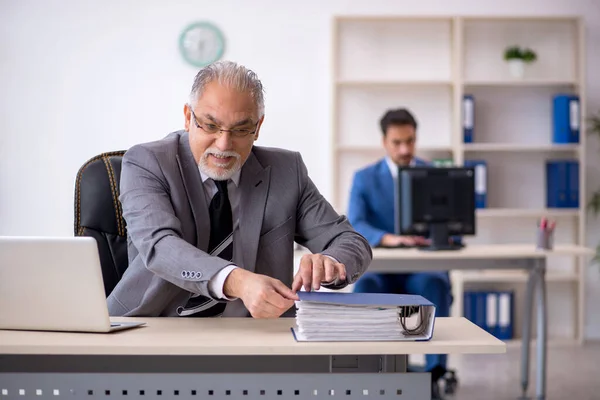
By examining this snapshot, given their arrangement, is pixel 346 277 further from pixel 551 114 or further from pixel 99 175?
pixel 551 114

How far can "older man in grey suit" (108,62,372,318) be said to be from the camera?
1.96 meters

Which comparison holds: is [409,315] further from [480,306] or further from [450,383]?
Result: [480,306]

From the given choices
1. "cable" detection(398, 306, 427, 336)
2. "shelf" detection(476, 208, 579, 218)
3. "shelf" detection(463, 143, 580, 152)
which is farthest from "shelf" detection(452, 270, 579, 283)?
"cable" detection(398, 306, 427, 336)

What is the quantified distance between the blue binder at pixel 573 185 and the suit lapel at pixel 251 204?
384 centimetres

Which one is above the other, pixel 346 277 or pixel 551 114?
pixel 551 114

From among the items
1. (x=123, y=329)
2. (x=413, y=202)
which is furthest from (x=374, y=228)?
(x=123, y=329)

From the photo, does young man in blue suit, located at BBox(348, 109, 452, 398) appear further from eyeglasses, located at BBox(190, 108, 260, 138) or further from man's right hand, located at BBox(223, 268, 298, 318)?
man's right hand, located at BBox(223, 268, 298, 318)

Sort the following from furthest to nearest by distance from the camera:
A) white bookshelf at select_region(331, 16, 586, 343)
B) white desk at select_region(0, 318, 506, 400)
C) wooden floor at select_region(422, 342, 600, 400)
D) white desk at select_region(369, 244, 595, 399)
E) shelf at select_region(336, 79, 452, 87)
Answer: white bookshelf at select_region(331, 16, 586, 343) → shelf at select_region(336, 79, 452, 87) → wooden floor at select_region(422, 342, 600, 400) → white desk at select_region(369, 244, 595, 399) → white desk at select_region(0, 318, 506, 400)

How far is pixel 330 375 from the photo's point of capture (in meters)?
1.56

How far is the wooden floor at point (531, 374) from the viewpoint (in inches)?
158

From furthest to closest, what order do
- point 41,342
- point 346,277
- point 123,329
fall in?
point 346,277, point 123,329, point 41,342

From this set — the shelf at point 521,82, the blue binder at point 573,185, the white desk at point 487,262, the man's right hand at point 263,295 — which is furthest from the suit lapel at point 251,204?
the blue binder at point 573,185

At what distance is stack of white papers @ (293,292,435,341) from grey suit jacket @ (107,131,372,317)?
309 millimetres

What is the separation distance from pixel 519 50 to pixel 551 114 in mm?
529
